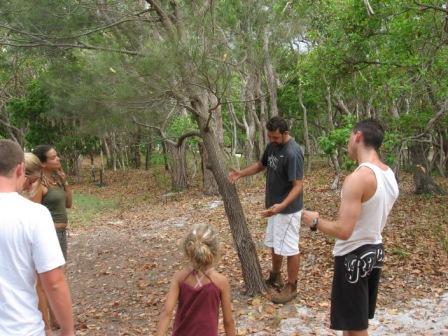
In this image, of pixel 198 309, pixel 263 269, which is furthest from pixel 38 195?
pixel 263 269

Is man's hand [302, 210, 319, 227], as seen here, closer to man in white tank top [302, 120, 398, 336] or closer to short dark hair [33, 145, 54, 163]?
man in white tank top [302, 120, 398, 336]

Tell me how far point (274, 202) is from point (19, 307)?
10.4ft

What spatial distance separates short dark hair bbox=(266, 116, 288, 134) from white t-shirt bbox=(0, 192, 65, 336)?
2.99 meters

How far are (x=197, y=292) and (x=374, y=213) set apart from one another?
50.7 inches

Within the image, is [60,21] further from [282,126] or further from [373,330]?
[373,330]

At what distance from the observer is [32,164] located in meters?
4.28

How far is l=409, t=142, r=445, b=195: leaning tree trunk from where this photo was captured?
1299 centimetres

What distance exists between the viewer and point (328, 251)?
7441mm

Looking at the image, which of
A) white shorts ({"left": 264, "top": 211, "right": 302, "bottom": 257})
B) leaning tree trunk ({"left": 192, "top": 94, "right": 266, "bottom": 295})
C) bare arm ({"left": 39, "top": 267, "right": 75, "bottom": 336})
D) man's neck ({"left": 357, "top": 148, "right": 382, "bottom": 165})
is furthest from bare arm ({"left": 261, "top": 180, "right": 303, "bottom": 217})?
bare arm ({"left": 39, "top": 267, "right": 75, "bottom": 336})

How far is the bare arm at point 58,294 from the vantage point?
231 centimetres

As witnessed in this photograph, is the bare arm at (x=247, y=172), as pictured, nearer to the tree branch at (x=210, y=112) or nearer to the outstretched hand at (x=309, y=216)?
the tree branch at (x=210, y=112)

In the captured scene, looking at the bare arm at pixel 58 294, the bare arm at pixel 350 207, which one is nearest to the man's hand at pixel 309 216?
the bare arm at pixel 350 207

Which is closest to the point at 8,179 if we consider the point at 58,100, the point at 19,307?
the point at 19,307

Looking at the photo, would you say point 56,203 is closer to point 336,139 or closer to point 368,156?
point 368,156
